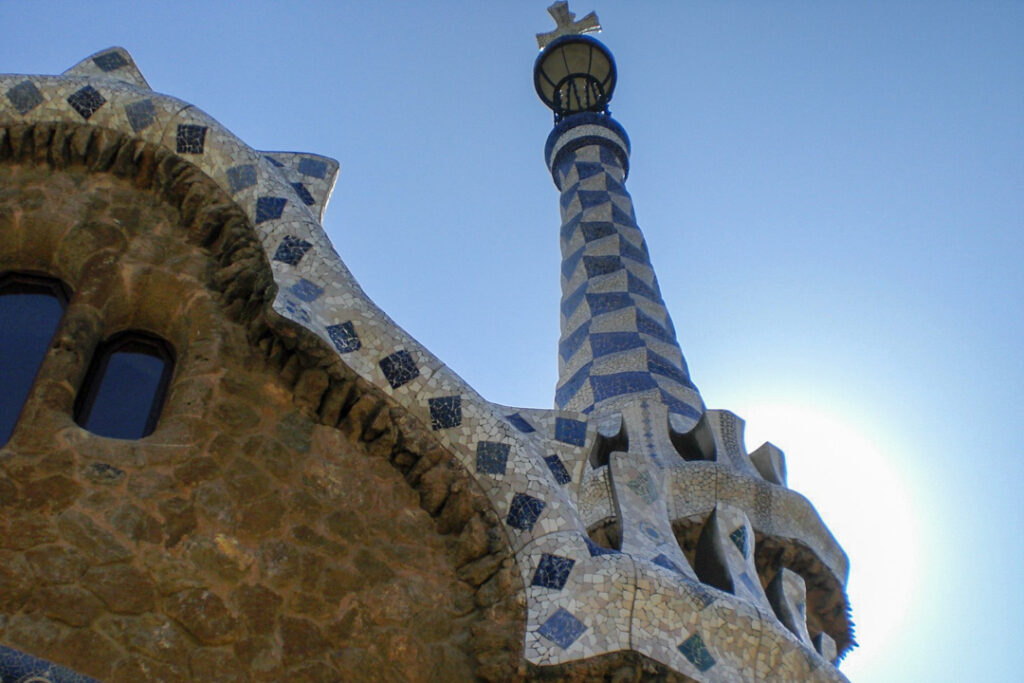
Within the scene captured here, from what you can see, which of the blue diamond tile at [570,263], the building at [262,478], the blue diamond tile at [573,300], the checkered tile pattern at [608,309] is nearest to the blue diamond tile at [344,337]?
the building at [262,478]

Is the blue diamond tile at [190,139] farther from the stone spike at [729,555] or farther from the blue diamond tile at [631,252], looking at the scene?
the blue diamond tile at [631,252]

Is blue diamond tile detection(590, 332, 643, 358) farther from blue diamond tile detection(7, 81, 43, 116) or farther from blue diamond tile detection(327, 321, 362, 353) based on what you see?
blue diamond tile detection(7, 81, 43, 116)

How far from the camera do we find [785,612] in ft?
14.4

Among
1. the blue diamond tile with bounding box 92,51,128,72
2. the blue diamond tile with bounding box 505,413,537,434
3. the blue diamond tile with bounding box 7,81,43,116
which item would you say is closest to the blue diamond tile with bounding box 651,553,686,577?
the blue diamond tile with bounding box 505,413,537,434

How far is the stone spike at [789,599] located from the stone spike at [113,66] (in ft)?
10.4

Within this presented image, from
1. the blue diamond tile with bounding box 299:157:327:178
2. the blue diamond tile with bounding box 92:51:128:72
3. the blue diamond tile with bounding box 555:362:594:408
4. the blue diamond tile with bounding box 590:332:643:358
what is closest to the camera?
the blue diamond tile with bounding box 299:157:327:178

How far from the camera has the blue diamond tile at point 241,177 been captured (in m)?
4.13

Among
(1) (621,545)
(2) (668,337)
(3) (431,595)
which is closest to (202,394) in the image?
(3) (431,595)

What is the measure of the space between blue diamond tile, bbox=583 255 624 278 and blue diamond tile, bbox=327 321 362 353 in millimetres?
3811

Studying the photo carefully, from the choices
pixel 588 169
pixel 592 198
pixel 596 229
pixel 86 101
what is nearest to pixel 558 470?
pixel 86 101

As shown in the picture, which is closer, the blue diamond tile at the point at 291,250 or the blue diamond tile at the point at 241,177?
the blue diamond tile at the point at 291,250

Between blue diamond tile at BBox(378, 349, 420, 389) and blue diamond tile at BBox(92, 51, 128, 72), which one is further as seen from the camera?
blue diamond tile at BBox(92, 51, 128, 72)

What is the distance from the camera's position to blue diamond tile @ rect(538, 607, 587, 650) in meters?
3.15

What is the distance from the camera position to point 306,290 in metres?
3.81
